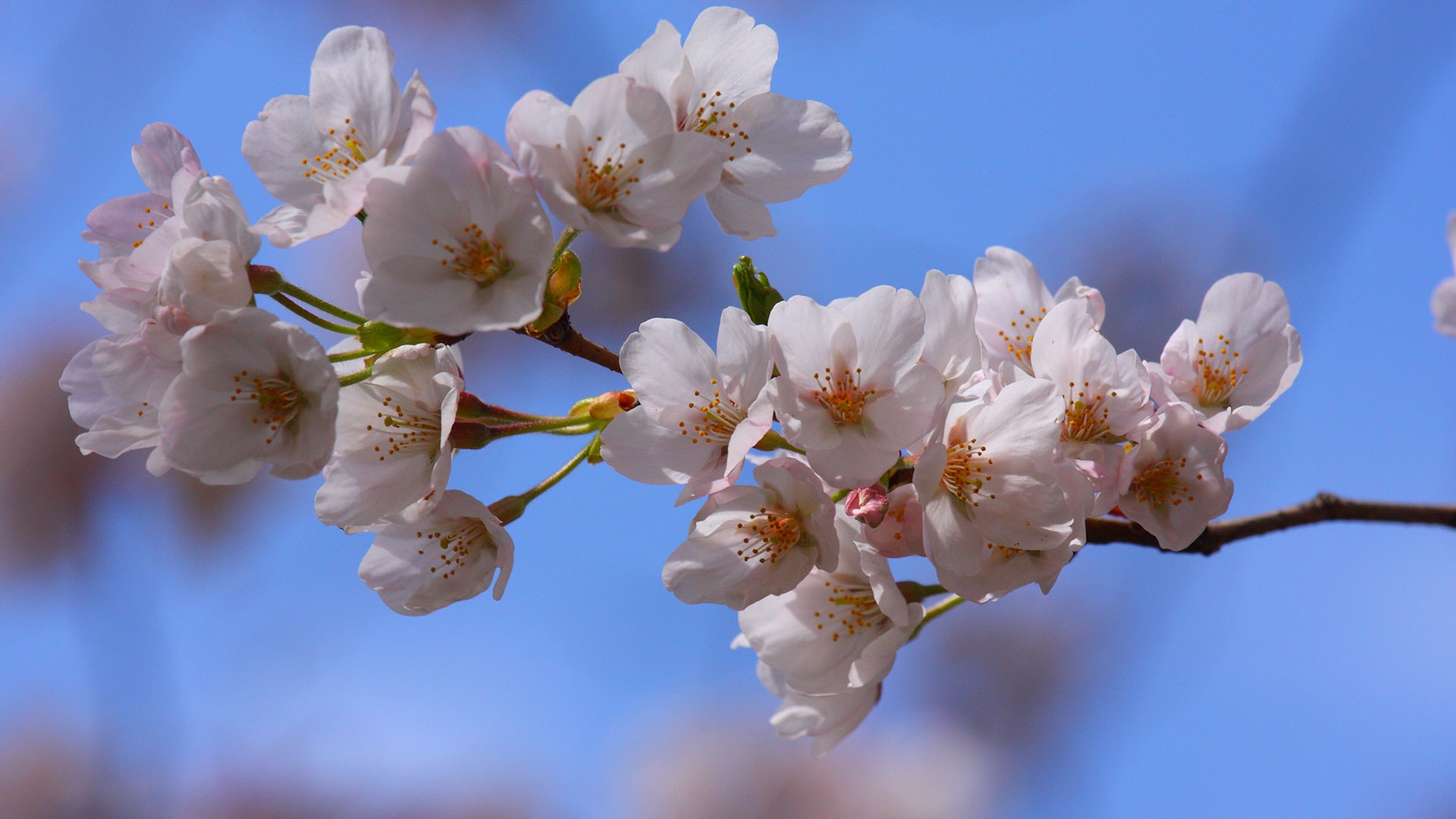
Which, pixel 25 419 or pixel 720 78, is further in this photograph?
pixel 25 419

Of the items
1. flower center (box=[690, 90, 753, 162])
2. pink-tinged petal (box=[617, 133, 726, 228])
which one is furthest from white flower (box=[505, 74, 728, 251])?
flower center (box=[690, 90, 753, 162])

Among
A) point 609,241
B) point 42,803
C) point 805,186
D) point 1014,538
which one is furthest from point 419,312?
point 42,803

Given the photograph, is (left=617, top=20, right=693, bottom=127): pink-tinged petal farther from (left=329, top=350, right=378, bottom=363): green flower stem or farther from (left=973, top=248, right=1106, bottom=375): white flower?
(left=973, top=248, right=1106, bottom=375): white flower

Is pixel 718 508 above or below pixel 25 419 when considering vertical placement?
below

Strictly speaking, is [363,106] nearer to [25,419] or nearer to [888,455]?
[888,455]

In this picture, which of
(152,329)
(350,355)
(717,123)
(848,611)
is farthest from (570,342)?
(848,611)

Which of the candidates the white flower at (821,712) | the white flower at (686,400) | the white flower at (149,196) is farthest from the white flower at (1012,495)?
the white flower at (149,196)
